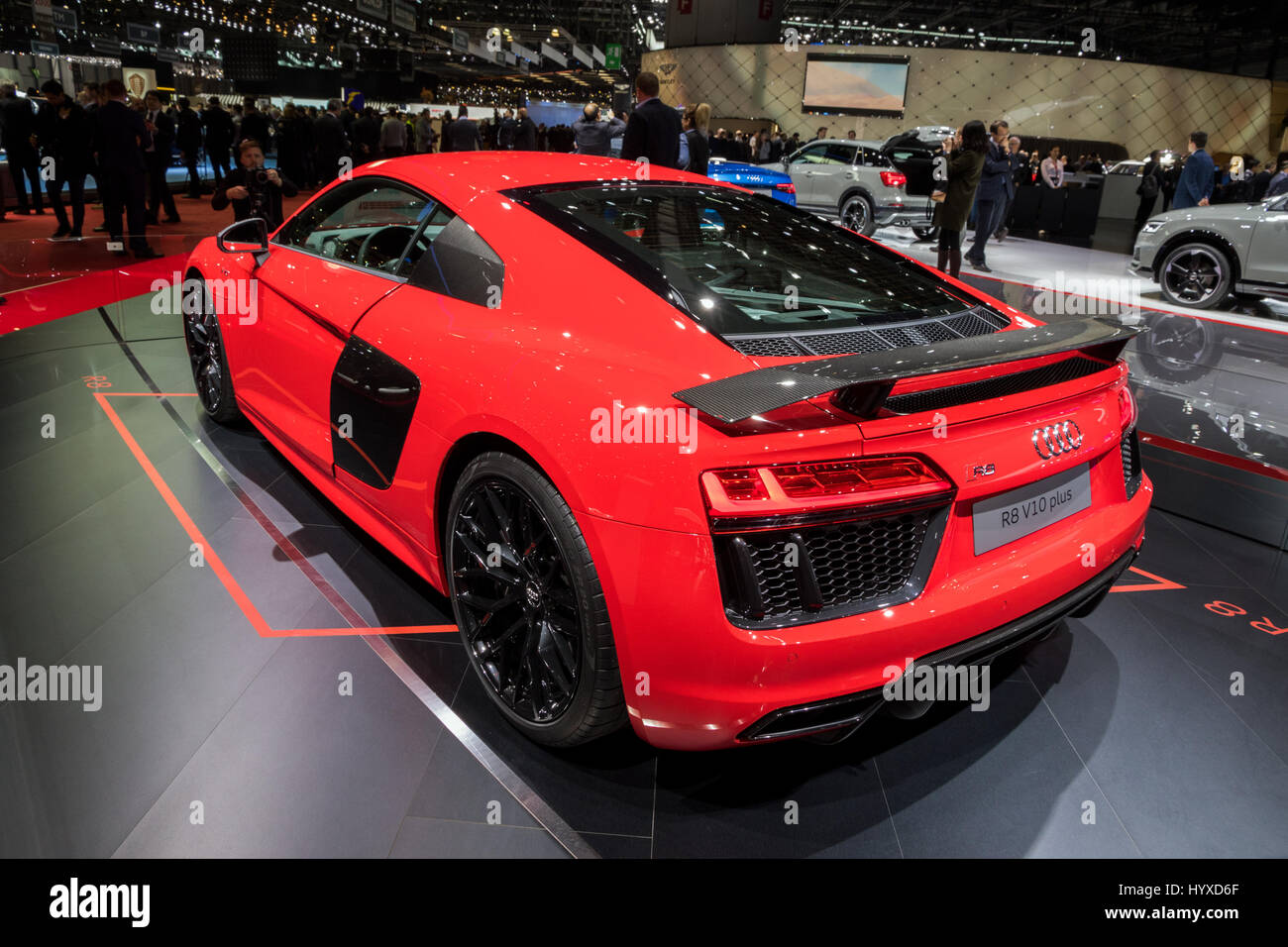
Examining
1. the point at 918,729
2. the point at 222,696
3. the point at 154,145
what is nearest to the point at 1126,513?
the point at 918,729

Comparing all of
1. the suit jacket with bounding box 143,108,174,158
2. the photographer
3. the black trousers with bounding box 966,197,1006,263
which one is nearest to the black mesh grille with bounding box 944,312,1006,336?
the photographer

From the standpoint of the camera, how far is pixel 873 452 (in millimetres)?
1438

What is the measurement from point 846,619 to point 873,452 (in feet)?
1.03

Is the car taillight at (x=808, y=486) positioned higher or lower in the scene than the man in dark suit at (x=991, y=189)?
lower

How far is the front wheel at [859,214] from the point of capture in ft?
39.2

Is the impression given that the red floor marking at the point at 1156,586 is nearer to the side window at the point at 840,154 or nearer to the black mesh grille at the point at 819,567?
the black mesh grille at the point at 819,567

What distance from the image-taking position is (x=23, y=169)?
10.9 metres

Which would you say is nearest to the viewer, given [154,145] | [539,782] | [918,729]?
[539,782]

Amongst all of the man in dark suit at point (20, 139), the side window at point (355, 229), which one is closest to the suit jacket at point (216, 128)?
the man in dark suit at point (20, 139)

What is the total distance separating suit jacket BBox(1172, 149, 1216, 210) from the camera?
30.7ft

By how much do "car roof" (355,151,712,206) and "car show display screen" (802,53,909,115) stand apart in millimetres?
23931

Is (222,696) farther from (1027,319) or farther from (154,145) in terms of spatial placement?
(154,145)

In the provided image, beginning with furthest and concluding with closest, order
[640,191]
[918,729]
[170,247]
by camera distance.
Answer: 1. [170,247]
2. [640,191]
3. [918,729]

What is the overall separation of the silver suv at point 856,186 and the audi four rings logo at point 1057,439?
35.7 feet
